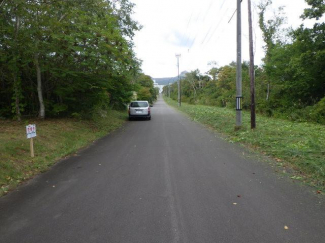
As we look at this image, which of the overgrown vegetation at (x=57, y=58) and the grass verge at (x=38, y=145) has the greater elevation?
the overgrown vegetation at (x=57, y=58)

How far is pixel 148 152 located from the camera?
7.64 meters

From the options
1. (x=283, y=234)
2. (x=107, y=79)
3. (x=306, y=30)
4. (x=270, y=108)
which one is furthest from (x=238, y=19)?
(x=270, y=108)

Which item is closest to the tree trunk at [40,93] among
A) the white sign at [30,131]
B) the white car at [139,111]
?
the white sign at [30,131]

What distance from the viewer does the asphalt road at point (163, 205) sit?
118 inches

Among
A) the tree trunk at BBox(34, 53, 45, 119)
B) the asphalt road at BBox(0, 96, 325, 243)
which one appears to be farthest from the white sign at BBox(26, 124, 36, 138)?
the tree trunk at BBox(34, 53, 45, 119)

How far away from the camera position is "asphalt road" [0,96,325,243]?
3002 mm

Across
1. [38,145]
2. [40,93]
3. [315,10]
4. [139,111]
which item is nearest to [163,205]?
[38,145]

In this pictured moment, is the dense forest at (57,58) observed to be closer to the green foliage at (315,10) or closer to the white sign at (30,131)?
the white sign at (30,131)

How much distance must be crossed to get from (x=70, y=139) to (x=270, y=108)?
1914 centimetres

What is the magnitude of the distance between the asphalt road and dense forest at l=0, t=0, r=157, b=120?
18.2ft

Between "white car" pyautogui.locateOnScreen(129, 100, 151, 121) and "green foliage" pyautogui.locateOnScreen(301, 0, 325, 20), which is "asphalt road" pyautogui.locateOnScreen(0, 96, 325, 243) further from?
"green foliage" pyautogui.locateOnScreen(301, 0, 325, 20)

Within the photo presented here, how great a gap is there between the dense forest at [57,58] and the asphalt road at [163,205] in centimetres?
555

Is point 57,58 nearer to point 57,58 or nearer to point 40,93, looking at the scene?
point 57,58

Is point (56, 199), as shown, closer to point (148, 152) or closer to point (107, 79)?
point (148, 152)
